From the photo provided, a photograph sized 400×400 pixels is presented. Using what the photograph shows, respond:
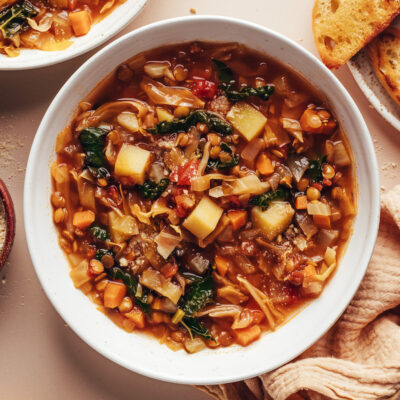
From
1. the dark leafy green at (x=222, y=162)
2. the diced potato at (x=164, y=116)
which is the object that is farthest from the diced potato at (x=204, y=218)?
the diced potato at (x=164, y=116)

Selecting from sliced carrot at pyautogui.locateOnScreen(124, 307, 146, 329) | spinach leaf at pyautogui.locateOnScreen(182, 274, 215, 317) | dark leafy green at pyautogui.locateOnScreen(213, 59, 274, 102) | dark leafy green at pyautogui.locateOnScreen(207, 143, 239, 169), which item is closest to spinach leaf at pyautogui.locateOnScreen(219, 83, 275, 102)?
dark leafy green at pyautogui.locateOnScreen(213, 59, 274, 102)

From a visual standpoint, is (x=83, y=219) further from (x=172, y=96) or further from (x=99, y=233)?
(x=172, y=96)

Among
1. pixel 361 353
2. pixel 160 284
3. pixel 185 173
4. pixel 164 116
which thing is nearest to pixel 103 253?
pixel 160 284

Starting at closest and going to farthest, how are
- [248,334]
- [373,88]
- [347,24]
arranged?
[248,334], [347,24], [373,88]

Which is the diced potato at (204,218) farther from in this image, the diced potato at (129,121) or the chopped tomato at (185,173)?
the diced potato at (129,121)

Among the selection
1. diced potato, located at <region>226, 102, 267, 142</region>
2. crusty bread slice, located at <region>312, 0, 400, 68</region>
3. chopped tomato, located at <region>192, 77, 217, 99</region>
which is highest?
crusty bread slice, located at <region>312, 0, 400, 68</region>

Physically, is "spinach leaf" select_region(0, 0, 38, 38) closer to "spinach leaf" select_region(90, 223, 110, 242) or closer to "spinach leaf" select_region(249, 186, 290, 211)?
"spinach leaf" select_region(90, 223, 110, 242)

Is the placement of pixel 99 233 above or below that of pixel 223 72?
below
